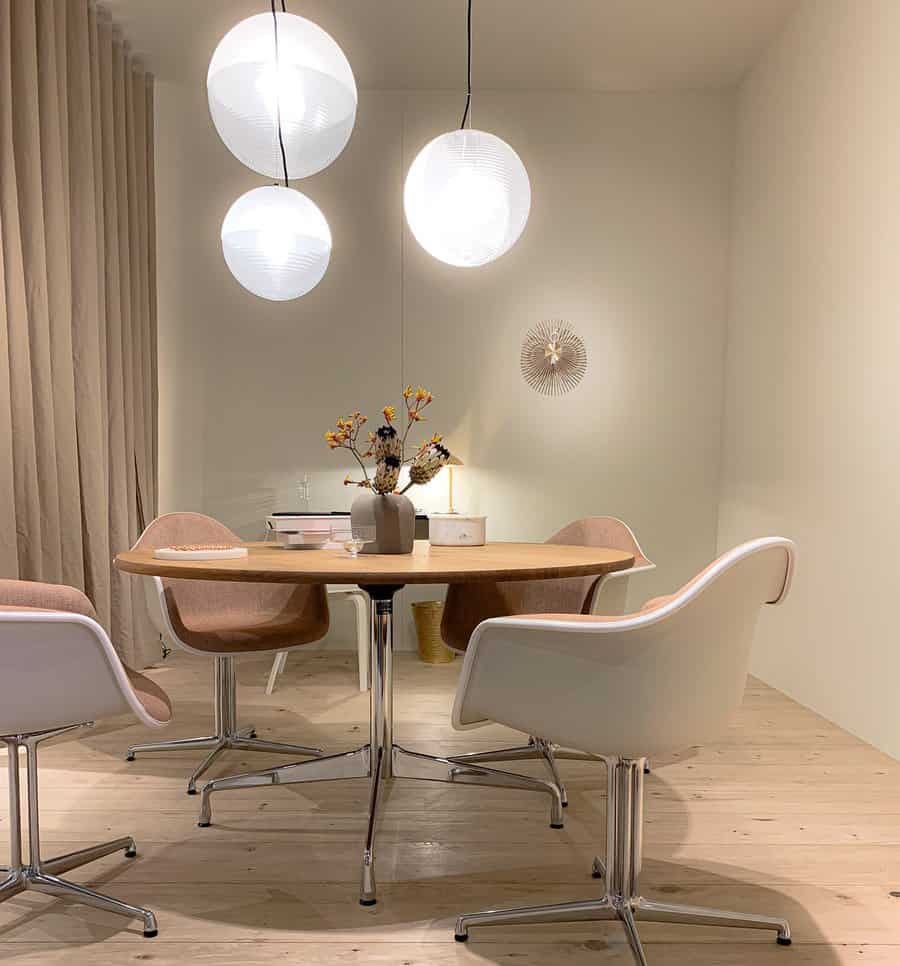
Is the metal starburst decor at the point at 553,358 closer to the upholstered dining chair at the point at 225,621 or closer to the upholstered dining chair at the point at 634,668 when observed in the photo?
Result: the upholstered dining chair at the point at 225,621

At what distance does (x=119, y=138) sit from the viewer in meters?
3.88

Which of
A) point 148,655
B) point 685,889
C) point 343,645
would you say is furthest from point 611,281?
point 685,889

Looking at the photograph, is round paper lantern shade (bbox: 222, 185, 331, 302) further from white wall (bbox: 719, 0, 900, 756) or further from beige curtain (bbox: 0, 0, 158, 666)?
white wall (bbox: 719, 0, 900, 756)

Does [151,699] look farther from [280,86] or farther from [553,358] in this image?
[553,358]

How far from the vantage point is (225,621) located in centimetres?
274

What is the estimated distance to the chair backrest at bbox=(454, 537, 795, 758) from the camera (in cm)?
143

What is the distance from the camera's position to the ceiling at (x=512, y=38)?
3.71 metres

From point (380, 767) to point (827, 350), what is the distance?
7.75ft

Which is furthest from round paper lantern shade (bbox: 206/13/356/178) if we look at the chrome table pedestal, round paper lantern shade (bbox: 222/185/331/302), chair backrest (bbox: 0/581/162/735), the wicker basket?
the wicker basket

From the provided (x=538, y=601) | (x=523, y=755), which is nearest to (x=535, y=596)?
(x=538, y=601)

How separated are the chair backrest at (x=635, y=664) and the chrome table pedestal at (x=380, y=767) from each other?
2.44 ft

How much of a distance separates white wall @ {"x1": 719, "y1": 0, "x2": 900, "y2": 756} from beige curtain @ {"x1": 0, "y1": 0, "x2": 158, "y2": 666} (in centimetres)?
289

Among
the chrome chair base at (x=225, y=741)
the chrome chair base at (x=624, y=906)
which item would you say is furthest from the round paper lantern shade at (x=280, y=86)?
the chrome chair base at (x=624, y=906)

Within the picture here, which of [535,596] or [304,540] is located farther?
[535,596]
